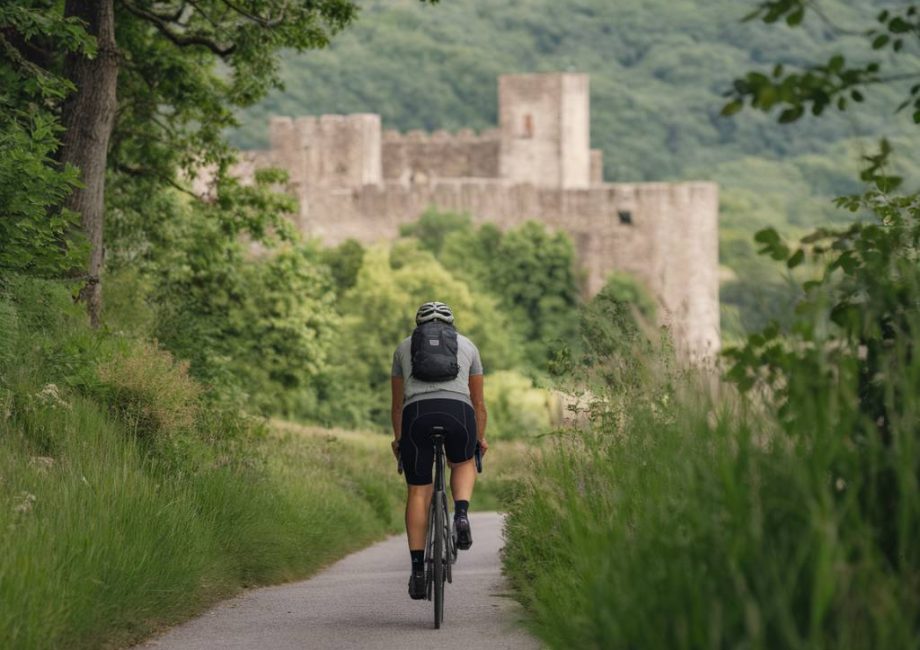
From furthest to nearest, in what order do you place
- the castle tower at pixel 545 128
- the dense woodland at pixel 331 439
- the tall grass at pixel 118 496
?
the castle tower at pixel 545 128 < the tall grass at pixel 118 496 < the dense woodland at pixel 331 439

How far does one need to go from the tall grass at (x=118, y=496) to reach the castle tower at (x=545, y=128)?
217ft

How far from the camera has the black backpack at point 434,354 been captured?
8148 mm

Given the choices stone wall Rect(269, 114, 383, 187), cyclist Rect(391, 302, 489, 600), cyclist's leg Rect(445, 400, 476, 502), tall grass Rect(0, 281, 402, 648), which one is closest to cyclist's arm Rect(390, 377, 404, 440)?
cyclist Rect(391, 302, 489, 600)

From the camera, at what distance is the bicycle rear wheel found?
816 cm

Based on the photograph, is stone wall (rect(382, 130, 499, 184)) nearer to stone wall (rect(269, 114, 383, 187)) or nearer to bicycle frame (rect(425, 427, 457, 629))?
stone wall (rect(269, 114, 383, 187))

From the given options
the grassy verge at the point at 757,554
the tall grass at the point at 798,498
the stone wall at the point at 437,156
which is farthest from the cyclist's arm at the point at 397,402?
the stone wall at the point at 437,156

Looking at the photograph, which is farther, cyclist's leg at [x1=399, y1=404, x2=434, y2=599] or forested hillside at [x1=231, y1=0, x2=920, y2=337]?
forested hillside at [x1=231, y1=0, x2=920, y2=337]

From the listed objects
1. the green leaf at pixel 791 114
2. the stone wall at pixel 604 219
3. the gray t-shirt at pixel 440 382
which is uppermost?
the stone wall at pixel 604 219

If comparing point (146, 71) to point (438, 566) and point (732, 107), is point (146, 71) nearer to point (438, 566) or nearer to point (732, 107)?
point (438, 566)

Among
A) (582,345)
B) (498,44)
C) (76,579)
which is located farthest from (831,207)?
(498,44)

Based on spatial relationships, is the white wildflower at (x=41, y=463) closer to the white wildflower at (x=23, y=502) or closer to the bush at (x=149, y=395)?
the white wildflower at (x=23, y=502)

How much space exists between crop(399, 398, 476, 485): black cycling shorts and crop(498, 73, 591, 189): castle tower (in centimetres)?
7146

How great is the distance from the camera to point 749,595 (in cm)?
440

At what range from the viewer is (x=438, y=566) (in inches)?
321
